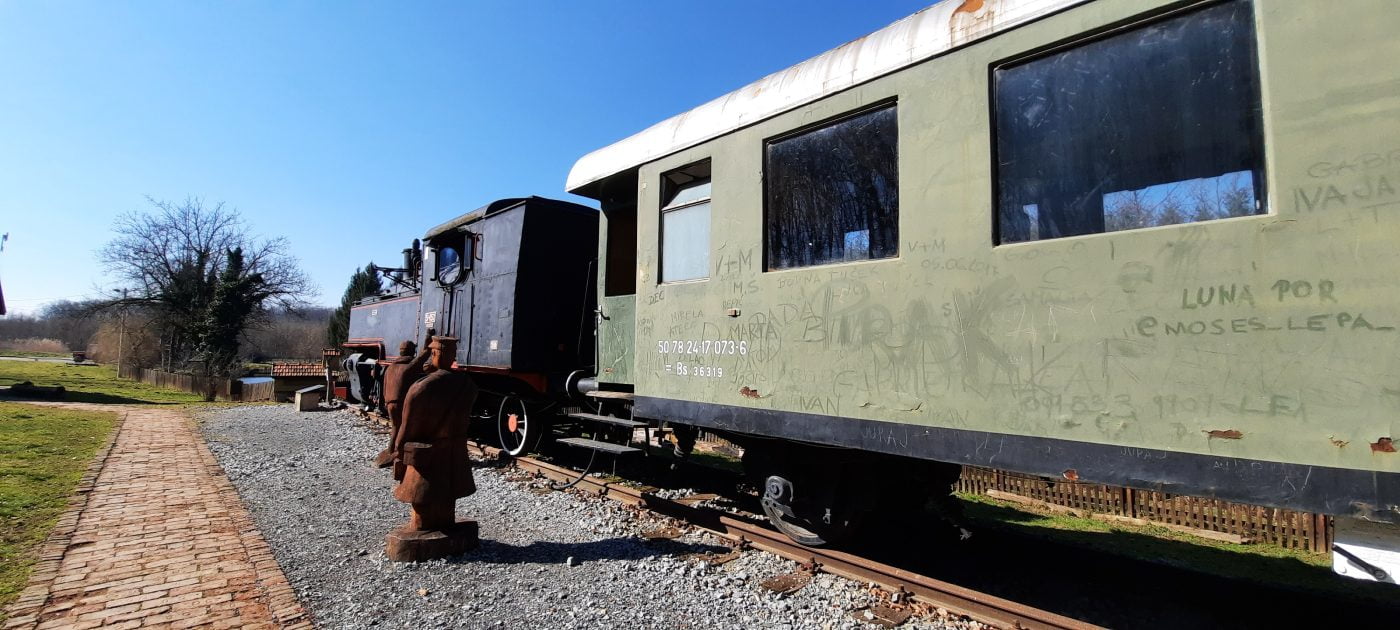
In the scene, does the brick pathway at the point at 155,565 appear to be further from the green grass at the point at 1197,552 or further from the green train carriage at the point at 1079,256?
the green grass at the point at 1197,552

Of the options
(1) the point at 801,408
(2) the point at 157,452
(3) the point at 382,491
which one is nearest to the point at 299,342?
(2) the point at 157,452

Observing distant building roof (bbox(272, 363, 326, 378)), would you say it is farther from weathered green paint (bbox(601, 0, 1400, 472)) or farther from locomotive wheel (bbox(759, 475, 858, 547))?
weathered green paint (bbox(601, 0, 1400, 472))

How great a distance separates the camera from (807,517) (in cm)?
427

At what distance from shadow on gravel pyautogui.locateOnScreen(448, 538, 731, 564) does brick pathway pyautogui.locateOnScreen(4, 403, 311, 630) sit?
121 centimetres

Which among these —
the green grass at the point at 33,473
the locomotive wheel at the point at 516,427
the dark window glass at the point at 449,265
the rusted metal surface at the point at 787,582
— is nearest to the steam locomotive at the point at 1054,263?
the rusted metal surface at the point at 787,582

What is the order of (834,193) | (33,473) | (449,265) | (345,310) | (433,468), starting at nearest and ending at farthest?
1. (834,193)
2. (433,468)
3. (33,473)
4. (449,265)
5. (345,310)

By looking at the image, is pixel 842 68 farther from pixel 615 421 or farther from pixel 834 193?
pixel 615 421

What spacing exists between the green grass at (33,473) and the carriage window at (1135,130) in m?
5.59

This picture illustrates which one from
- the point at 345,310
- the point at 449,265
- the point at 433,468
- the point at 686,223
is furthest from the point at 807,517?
the point at 345,310

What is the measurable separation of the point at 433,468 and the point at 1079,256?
13.7 ft

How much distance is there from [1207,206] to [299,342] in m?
72.3

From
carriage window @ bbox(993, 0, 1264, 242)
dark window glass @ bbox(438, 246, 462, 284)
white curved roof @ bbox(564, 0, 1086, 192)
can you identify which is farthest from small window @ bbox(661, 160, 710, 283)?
dark window glass @ bbox(438, 246, 462, 284)

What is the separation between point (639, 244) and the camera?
510 centimetres

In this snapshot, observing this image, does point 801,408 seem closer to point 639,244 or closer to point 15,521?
point 639,244
